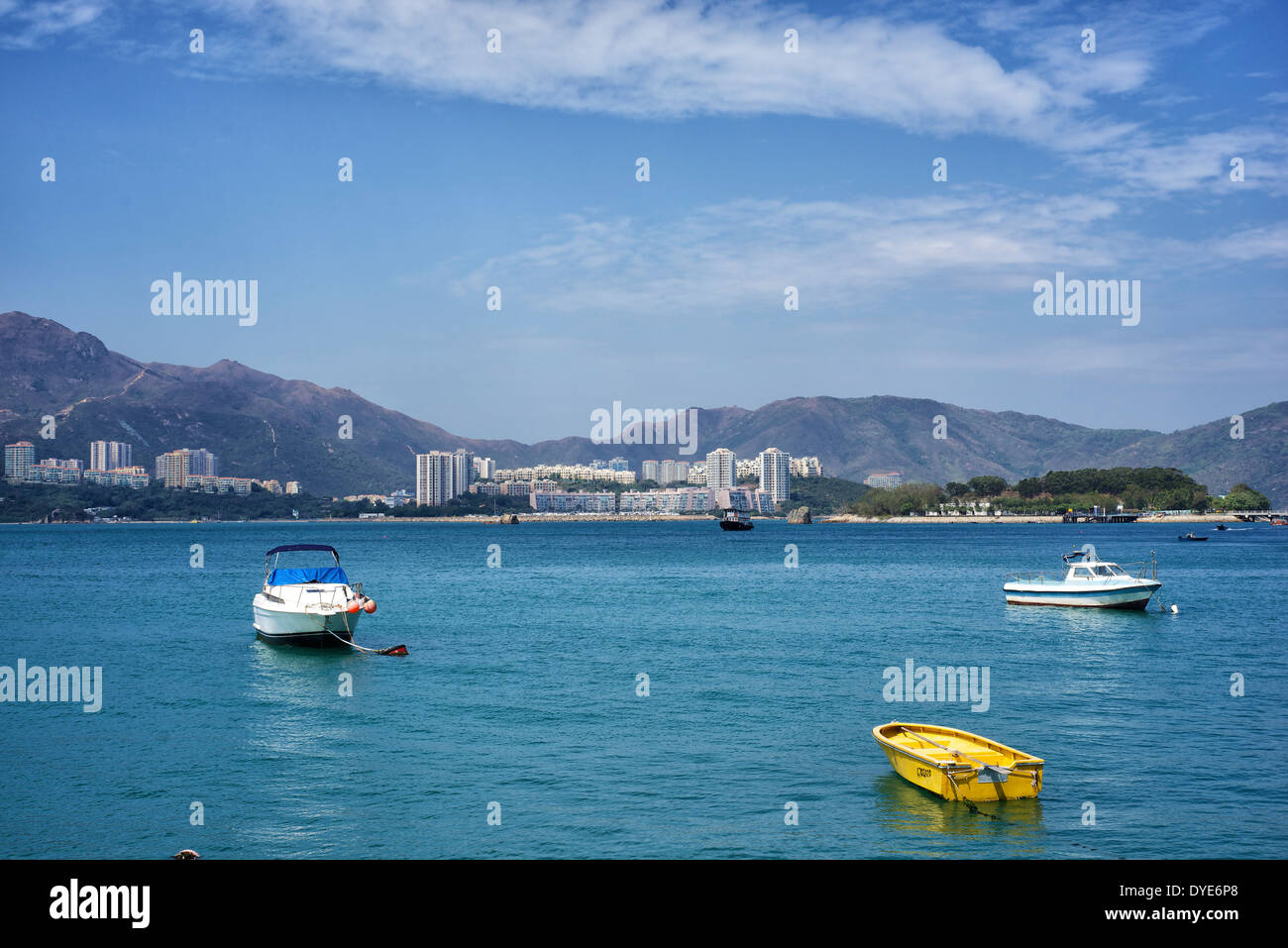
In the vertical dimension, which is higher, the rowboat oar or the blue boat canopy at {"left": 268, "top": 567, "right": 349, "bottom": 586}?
the blue boat canopy at {"left": 268, "top": 567, "right": 349, "bottom": 586}

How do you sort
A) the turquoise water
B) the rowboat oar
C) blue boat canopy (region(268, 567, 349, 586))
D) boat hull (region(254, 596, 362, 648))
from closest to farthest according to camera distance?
the turquoise water → the rowboat oar → boat hull (region(254, 596, 362, 648)) → blue boat canopy (region(268, 567, 349, 586))

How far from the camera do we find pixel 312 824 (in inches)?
642

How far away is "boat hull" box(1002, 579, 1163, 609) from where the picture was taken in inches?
1859

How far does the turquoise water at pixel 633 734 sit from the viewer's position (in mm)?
15656

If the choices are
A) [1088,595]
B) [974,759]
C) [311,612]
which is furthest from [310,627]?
[1088,595]

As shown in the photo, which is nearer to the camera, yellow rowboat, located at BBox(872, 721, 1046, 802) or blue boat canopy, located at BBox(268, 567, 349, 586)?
yellow rowboat, located at BBox(872, 721, 1046, 802)

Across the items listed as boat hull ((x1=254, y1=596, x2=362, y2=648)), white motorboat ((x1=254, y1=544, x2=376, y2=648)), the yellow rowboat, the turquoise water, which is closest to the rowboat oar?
the yellow rowboat

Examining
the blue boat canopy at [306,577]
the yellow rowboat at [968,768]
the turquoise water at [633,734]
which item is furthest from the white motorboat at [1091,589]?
the blue boat canopy at [306,577]

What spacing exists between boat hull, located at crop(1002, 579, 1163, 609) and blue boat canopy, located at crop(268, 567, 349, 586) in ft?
112

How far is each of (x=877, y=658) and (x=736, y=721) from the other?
37.7 feet

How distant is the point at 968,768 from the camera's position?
661 inches

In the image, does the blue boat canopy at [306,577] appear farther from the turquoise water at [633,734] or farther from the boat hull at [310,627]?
the turquoise water at [633,734]

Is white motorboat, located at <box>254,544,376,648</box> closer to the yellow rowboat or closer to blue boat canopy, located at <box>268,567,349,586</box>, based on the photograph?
blue boat canopy, located at <box>268,567,349,586</box>
